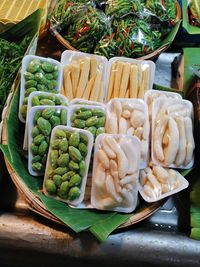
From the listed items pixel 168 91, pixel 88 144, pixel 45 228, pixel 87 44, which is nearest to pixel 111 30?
pixel 87 44

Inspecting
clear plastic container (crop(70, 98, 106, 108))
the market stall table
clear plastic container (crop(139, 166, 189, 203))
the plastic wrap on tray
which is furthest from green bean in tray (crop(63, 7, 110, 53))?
the market stall table

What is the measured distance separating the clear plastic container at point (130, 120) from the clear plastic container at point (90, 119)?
0.10ft

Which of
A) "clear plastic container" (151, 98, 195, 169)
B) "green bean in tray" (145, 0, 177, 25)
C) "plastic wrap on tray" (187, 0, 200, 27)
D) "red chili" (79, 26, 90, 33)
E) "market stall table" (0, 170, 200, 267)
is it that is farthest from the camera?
"plastic wrap on tray" (187, 0, 200, 27)

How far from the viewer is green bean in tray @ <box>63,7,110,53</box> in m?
1.77

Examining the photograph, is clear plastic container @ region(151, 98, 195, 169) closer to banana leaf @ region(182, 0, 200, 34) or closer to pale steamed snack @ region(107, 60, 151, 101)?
pale steamed snack @ region(107, 60, 151, 101)

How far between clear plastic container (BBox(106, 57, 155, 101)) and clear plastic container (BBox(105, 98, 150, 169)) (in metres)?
0.13

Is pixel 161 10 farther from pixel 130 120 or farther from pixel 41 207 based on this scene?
pixel 41 207

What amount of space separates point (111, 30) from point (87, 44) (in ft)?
0.46

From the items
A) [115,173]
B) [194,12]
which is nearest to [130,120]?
[115,173]

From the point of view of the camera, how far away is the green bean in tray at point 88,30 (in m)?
1.77

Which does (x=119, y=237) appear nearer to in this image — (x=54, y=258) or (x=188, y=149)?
(x=54, y=258)

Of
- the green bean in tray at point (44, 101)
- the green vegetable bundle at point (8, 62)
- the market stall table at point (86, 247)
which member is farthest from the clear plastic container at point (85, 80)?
the market stall table at point (86, 247)

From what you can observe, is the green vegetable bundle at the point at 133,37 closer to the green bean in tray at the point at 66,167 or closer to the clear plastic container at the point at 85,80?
the clear plastic container at the point at 85,80

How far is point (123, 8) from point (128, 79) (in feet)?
1.40
